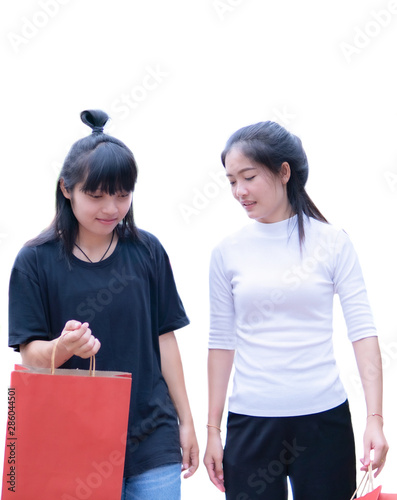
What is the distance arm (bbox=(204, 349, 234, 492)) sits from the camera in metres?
1.77

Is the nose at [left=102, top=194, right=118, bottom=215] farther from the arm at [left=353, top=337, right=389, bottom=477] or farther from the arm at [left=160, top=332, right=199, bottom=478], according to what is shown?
the arm at [left=353, top=337, right=389, bottom=477]

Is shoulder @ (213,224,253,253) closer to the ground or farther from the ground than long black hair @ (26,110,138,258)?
closer to the ground

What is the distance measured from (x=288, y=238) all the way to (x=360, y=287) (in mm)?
220

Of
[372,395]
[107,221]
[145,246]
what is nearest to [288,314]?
[372,395]

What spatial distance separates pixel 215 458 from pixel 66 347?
0.54m

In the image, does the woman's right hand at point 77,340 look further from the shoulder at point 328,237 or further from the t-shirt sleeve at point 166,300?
the shoulder at point 328,237

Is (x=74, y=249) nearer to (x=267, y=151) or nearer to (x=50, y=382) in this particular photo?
(x=50, y=382)

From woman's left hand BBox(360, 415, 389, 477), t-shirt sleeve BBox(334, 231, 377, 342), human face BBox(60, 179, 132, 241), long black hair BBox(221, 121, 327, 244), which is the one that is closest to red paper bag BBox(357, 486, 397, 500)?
woman's left hand BBox(360, 415, 389, 477)

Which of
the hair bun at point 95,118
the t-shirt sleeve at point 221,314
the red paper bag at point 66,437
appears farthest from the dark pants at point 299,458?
the hair bun at point 95,118

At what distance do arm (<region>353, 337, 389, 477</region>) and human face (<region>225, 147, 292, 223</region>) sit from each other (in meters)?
0.42

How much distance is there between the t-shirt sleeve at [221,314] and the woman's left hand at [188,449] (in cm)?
23

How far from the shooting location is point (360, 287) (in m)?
1.77

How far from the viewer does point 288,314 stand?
1.73 m

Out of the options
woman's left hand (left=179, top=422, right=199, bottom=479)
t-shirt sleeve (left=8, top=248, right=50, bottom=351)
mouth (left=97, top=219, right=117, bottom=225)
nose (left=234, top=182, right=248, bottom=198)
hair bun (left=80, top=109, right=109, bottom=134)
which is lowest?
woman's left hand (left=179, top=422, right=199, bottom=479)
